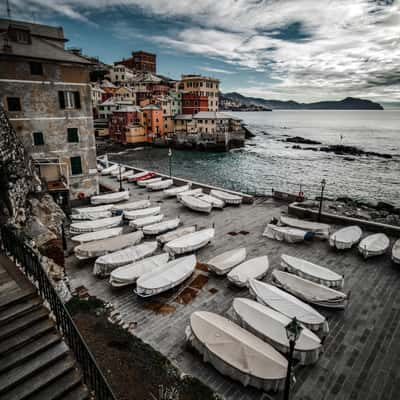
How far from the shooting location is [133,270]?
13.8m

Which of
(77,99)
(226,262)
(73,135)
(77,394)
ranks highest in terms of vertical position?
(77,99)

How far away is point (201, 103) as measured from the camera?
96750mm

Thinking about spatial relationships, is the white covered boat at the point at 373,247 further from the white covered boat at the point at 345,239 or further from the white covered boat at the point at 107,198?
the white covered boat at the point at 107,198

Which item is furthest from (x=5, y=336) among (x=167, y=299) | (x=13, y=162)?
(x=13, y=162)

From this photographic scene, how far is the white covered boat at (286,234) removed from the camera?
1842 cm

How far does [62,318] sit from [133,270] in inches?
300

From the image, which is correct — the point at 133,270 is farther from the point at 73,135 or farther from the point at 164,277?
the point at 73,135

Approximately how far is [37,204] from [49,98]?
1095 cm

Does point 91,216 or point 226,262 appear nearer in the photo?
point 226,262

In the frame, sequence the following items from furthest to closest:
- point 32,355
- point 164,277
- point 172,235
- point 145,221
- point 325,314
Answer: point 145,221, point 172,235, point 164,277, point 325,314, point 32,355

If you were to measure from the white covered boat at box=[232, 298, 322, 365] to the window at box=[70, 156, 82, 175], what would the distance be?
21.6m

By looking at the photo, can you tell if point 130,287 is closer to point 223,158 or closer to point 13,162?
point 13,162

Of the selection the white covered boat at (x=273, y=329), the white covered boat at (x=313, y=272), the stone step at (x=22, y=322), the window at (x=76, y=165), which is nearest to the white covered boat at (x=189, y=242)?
the white covered boat at (x=313, y=272)

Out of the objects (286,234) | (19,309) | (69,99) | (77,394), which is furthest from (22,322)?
(69,99)
